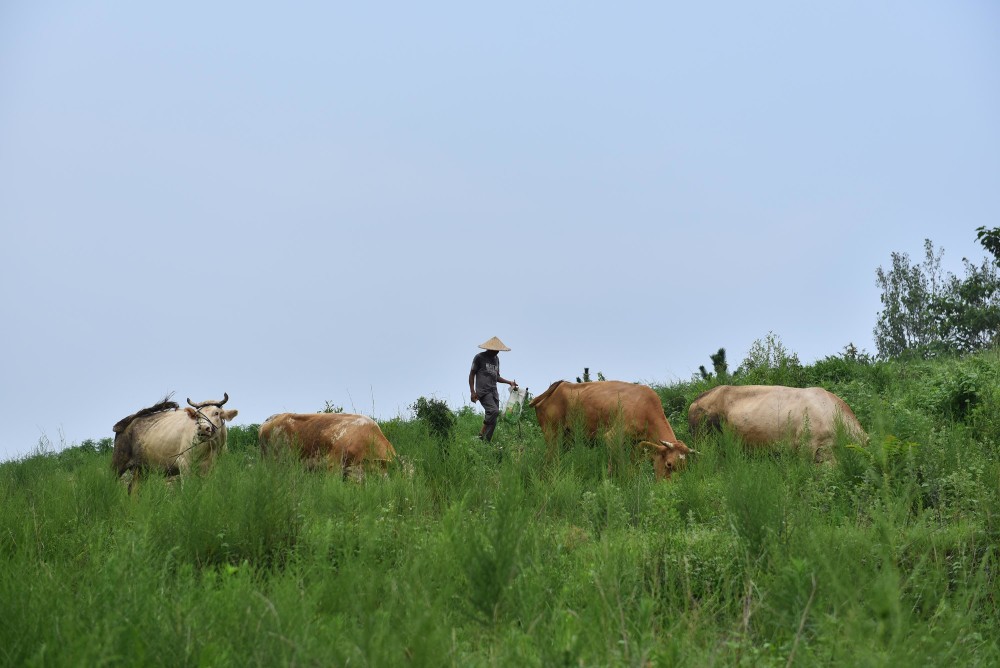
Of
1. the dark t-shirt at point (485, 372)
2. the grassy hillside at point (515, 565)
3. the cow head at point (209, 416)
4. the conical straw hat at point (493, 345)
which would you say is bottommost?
the grassy hillside at point (515, 565)

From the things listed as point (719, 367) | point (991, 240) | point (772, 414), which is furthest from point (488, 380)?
point (991, 240)

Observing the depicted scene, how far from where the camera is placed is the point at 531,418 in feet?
61.0

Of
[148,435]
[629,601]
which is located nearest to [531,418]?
[148,435]

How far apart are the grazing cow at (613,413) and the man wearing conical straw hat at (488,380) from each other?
5.50ft

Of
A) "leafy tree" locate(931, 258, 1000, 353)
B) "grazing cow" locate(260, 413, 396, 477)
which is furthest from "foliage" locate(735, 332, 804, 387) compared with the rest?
"leafy tree" locate(931, 258, 1000, 353)

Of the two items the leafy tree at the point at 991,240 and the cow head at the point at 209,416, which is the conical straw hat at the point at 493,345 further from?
the leafy tree at the point at 991,240

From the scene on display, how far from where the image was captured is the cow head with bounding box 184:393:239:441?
11812mm

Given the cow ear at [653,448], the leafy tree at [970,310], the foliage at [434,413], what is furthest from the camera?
the leafy tree at [970,310]

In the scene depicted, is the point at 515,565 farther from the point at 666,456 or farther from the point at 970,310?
the point at 970,310

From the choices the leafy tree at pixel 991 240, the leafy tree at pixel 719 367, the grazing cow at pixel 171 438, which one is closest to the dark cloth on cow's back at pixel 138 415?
the grazing cow at pixel 171 438

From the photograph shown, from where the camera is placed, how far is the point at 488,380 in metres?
15.3

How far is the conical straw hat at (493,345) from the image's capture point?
50.2ft

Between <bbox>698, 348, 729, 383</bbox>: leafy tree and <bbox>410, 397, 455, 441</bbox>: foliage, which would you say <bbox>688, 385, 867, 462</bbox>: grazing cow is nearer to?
<bbox>410, 397, 455, 441</bbox>: foliage

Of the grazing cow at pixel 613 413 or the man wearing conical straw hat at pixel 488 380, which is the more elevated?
the man wearing conical straw hat at pixel 488 380
